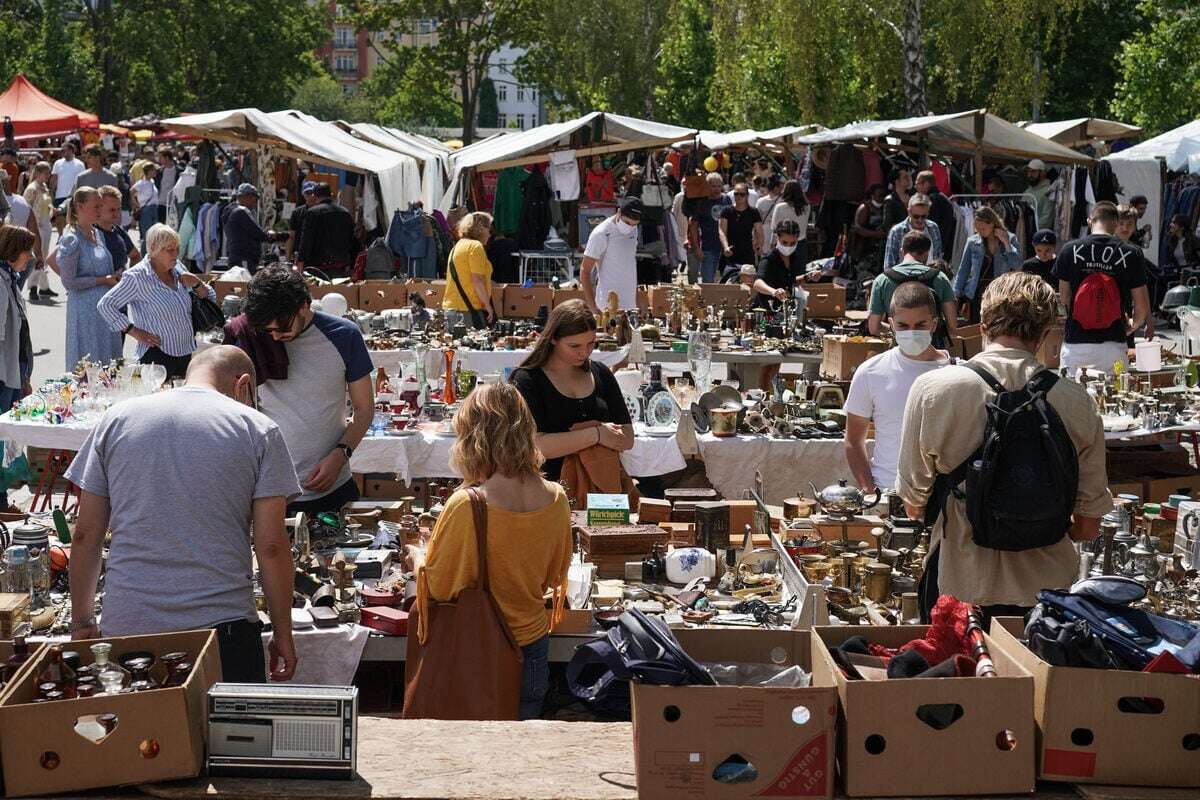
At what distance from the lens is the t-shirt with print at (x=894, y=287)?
8.18m

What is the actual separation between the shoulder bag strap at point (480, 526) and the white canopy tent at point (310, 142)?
12.8 meters

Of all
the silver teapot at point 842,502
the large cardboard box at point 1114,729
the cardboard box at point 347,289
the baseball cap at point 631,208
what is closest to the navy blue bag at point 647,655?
Result: the large cardboard box at point 1114,729

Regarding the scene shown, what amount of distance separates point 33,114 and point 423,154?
9732 mm

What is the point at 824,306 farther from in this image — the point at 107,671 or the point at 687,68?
the point at 687,68

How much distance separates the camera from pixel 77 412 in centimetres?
746

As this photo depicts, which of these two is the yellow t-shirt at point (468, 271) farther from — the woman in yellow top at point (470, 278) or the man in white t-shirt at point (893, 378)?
the man in white t-shirt at point (893, 378)

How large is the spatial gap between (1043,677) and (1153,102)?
23231 millimetres

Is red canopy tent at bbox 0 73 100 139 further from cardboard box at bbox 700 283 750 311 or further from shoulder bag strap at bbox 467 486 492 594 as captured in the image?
shoulder bag strap at bbox 467 486 492 594

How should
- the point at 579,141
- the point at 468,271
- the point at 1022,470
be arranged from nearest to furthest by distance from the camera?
the point at 1022,470
the point at 468,271
the point at 579,141

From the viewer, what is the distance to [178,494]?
3701mm

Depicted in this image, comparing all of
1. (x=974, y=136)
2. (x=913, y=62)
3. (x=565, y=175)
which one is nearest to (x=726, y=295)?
(x=974, y=136)

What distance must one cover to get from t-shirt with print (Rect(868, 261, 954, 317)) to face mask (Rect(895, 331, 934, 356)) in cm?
202

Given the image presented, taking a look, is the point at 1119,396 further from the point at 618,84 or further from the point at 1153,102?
the point at 618,84

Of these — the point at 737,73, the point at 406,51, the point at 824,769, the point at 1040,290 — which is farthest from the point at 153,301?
the point at 406,51
